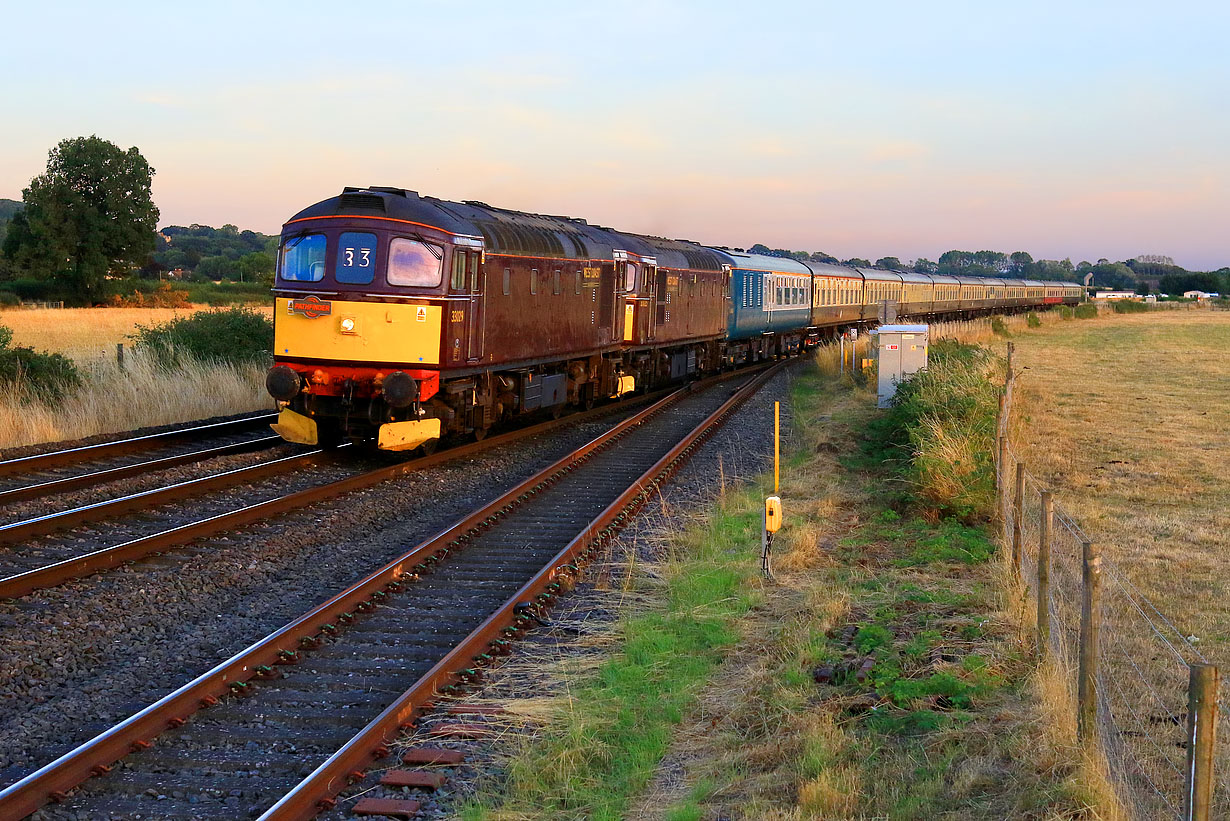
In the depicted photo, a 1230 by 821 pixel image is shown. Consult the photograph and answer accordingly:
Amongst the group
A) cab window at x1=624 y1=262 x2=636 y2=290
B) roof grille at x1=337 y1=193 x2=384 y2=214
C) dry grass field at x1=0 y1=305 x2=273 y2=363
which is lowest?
dry grass field at x1=0 y1=305 x2=273 y2=363

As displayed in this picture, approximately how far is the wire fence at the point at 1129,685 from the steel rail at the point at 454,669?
3.50 m

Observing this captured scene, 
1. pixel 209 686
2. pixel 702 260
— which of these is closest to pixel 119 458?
pixel 209 686

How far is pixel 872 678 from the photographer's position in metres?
6.91

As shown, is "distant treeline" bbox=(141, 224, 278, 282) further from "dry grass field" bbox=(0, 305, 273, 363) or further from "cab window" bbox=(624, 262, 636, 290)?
"cab window" bbox=(624, 262, 636, 290)

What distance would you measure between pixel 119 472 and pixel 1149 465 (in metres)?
14.0

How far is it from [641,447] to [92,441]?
783cm

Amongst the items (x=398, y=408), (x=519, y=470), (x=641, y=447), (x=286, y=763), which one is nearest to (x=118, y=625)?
(x=286, y=763)

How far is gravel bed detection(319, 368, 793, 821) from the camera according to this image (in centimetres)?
556

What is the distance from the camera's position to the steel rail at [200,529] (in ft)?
28.3

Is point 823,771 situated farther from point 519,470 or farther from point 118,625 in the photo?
point 519,470

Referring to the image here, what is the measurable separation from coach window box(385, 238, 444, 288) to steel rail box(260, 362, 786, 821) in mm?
3344

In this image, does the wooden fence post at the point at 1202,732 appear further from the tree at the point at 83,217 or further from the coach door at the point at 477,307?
the tree at the point at 83,217

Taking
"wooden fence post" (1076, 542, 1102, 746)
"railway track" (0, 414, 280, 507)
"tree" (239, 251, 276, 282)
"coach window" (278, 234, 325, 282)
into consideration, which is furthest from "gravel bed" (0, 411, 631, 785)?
"tree" (239, 251, 276, 282)

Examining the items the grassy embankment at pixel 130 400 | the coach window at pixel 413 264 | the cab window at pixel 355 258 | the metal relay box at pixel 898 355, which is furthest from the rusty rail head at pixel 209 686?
the metal relay box at pixel 898 355
